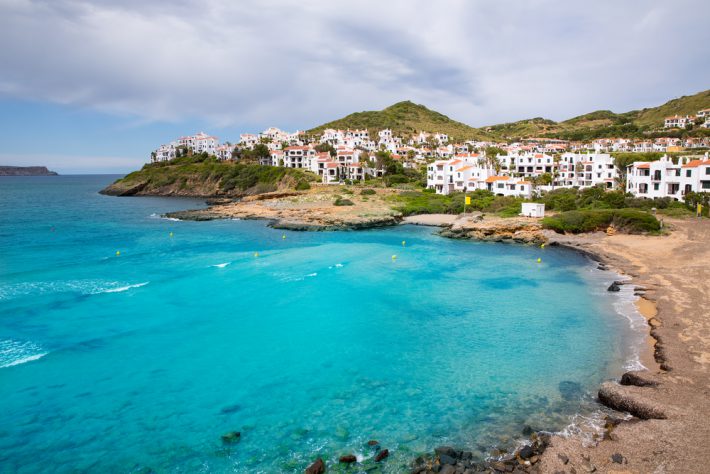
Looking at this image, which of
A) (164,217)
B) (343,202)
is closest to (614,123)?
(343,202)

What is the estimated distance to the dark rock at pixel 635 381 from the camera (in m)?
15.8

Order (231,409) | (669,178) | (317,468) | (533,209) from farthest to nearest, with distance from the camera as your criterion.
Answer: (669,178) < (533,209) < (231,409) < (317,468)

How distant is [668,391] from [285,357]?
14933mm

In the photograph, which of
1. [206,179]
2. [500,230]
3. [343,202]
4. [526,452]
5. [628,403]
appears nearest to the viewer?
[526,452]

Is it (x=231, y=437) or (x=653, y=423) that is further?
(x=231, y=437)

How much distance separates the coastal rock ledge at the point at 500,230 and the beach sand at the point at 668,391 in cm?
1446

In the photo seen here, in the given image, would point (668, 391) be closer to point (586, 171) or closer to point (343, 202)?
point (343, 202)

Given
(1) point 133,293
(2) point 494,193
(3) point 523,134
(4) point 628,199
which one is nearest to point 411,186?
(2) point 494,193

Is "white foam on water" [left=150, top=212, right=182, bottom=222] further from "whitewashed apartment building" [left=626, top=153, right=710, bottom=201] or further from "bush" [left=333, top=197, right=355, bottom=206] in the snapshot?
"whitewashed apartment building" [left=626, top=153, right=710, bottom=201]

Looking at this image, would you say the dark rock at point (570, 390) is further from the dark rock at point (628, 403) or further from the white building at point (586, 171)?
→ the white building at point (586, 171)

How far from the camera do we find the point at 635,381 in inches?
634

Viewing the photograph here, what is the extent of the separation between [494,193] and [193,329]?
57072 millimetres

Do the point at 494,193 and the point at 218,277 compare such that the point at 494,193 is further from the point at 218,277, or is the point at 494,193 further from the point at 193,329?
the point at 193,329

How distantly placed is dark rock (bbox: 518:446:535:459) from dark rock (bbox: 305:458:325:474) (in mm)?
5717
